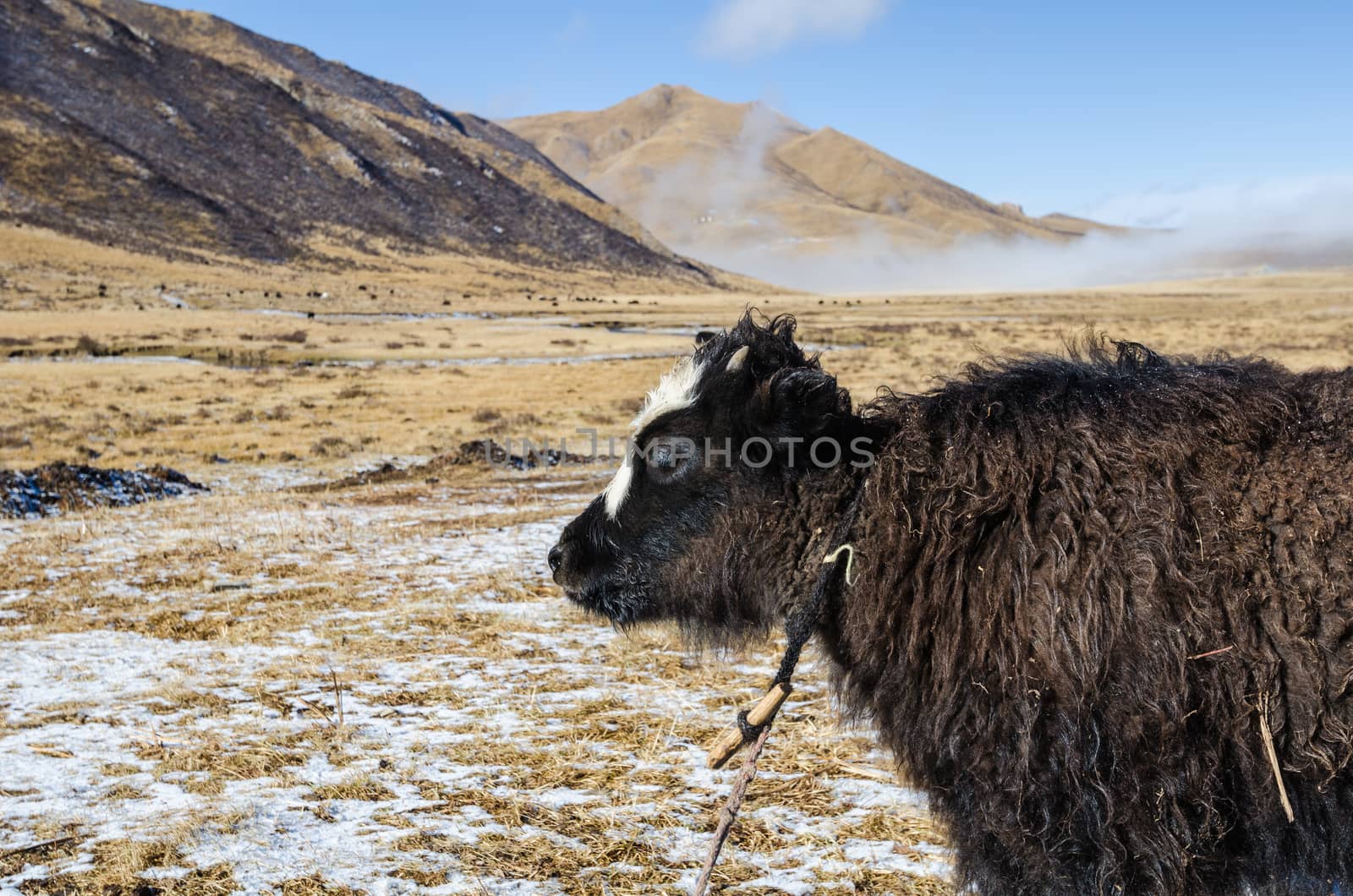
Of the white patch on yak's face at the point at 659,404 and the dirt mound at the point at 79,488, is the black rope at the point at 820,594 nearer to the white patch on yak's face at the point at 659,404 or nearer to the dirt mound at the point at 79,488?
the white patch on yak's face at the point at 659,404

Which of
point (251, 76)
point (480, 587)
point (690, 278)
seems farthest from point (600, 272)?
point (480, 587)

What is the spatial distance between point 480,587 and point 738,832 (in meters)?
5.45

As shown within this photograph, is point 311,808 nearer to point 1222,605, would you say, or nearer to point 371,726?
point 371,726

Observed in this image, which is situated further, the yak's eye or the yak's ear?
the yak's eye

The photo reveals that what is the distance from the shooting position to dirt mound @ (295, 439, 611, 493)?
1944 centimetres

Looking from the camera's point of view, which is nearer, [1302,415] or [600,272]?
[1302,415]

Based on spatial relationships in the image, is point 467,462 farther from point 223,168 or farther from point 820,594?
point 223,168

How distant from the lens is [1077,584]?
11.0 feet

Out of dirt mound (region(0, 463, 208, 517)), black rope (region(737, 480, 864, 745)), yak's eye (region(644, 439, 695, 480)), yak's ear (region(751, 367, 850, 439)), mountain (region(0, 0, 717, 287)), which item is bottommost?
dirt mound (region(0, 463, 208, 517))

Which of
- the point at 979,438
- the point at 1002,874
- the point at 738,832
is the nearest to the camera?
the point at 1002,874

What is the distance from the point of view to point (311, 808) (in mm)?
5203

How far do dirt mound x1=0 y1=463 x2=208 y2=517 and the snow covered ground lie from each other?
5.46 m

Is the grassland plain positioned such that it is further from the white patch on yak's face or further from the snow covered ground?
the white patch on yak's face

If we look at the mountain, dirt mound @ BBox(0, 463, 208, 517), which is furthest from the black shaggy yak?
the mountain
